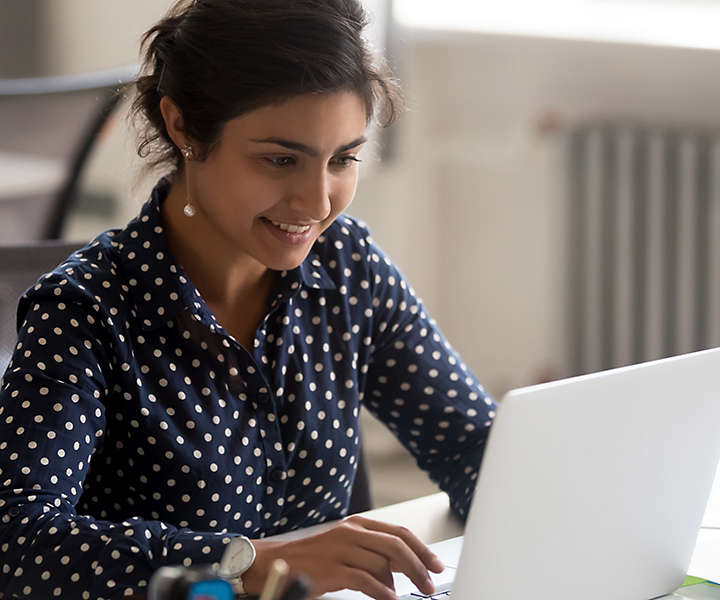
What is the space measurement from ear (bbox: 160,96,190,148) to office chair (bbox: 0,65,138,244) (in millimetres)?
887

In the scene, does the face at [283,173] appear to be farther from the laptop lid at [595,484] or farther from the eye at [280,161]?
the laptop lid at [595,484]

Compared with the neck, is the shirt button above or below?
below

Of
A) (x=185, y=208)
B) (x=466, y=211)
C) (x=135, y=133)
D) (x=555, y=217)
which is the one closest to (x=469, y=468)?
(x=185, y=208)

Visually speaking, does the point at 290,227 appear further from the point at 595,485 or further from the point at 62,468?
the point at 595,485

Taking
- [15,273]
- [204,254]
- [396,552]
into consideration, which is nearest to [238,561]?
[396,552]

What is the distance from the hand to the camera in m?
0.90

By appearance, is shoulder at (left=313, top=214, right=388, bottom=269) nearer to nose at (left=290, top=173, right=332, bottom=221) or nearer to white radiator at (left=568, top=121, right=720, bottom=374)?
nose at (left=290, top=173, right=332, bottom=221)

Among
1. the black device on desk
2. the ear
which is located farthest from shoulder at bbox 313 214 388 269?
the black device on desk

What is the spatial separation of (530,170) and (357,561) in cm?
237

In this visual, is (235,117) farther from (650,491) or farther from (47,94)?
(47,94)

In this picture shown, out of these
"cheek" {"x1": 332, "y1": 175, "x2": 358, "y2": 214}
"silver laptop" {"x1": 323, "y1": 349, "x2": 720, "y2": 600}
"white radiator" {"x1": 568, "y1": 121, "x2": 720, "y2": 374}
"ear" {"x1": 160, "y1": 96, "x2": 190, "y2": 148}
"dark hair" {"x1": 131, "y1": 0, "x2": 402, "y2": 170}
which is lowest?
"white radiator" {"x1": 568, "y1": 121, "x2": 720, "y2": 374}

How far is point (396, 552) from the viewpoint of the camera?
0.90m

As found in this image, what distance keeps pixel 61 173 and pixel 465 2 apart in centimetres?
136

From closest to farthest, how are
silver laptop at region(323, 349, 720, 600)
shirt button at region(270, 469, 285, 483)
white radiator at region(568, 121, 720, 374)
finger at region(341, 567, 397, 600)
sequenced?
silver laptop at region(323, 349, 720, 600), finger at region(341, 567, 397, 600), shirt button at region(270, 469, 285, 483), white radiator at region(568, 121, 720, 374)
